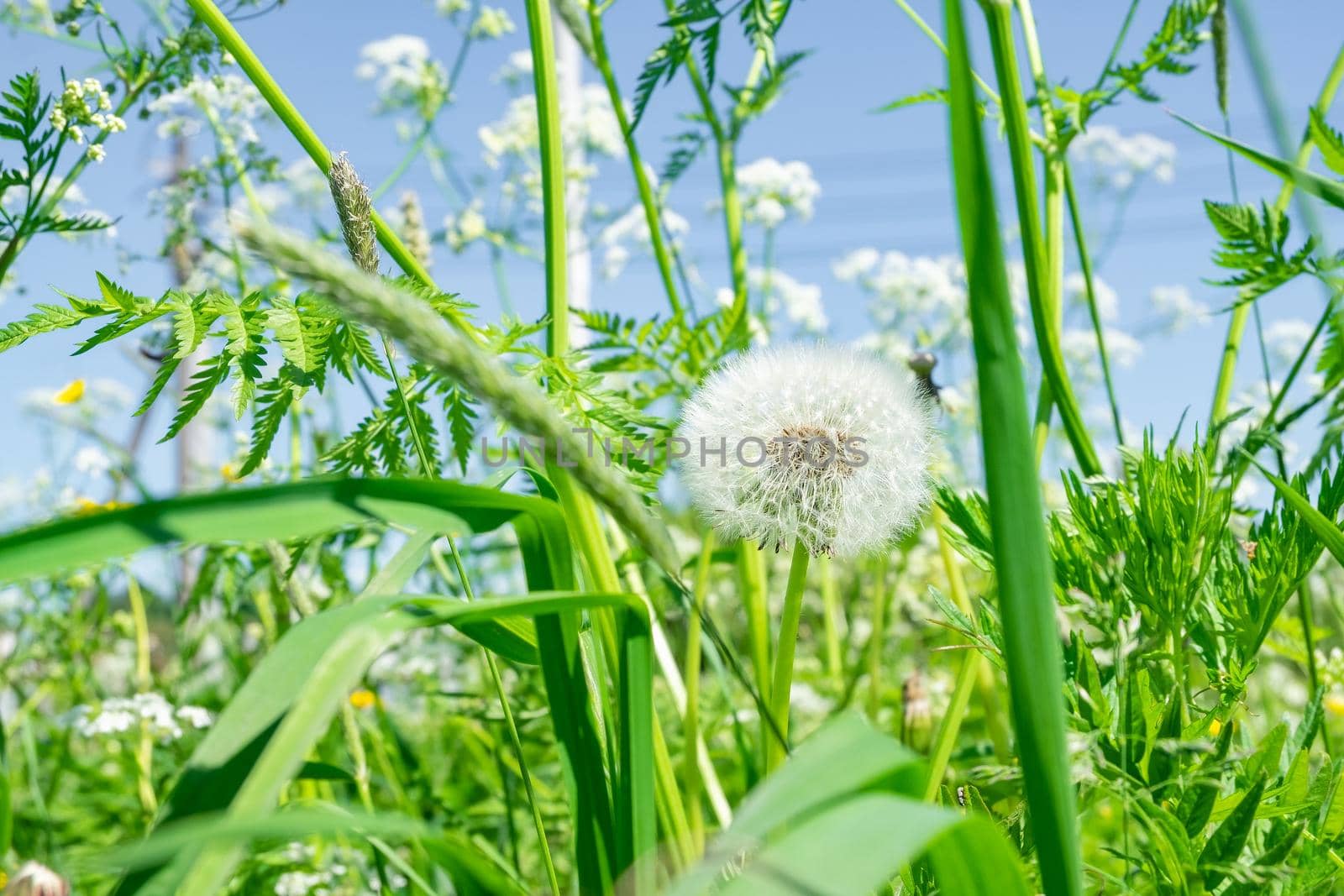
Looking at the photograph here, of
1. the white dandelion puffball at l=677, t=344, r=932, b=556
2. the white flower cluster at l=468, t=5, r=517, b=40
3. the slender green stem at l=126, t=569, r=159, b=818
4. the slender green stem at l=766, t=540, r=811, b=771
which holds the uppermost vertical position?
the white flower cluster at l=468, t=5, r=517, b=40

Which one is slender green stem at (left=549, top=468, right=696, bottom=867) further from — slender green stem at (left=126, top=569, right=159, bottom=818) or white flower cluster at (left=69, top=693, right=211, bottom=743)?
white flower cluster at (left=69, top=693, right=211, bottom=743)

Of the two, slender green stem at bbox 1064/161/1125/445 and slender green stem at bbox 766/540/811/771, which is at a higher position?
slender green stem at bbox 1064/161/1125/445

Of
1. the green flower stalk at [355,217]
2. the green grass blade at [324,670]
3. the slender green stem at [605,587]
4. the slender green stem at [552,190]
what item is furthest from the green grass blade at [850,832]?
the slender green stem at [552,190]

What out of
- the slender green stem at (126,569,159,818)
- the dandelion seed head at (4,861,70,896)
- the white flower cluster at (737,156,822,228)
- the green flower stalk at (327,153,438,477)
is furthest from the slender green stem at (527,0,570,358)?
the white flower cluster at (737,156,822,228)

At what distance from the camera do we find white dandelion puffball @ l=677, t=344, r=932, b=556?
3.06 feet

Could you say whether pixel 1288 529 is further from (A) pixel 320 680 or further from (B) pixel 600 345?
(B) pixel 600 345

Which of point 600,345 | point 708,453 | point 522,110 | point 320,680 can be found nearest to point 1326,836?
point 708,453

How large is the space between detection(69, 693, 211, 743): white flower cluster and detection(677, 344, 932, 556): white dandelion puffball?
1233mm

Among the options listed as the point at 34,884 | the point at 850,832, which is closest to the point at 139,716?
the point at 34,884

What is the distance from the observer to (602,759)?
0.79 m

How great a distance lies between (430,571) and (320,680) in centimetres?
178

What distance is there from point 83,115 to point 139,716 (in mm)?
1103

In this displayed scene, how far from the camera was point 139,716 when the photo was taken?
1.90 metres

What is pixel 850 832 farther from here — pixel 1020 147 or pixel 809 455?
pixel 809 455
